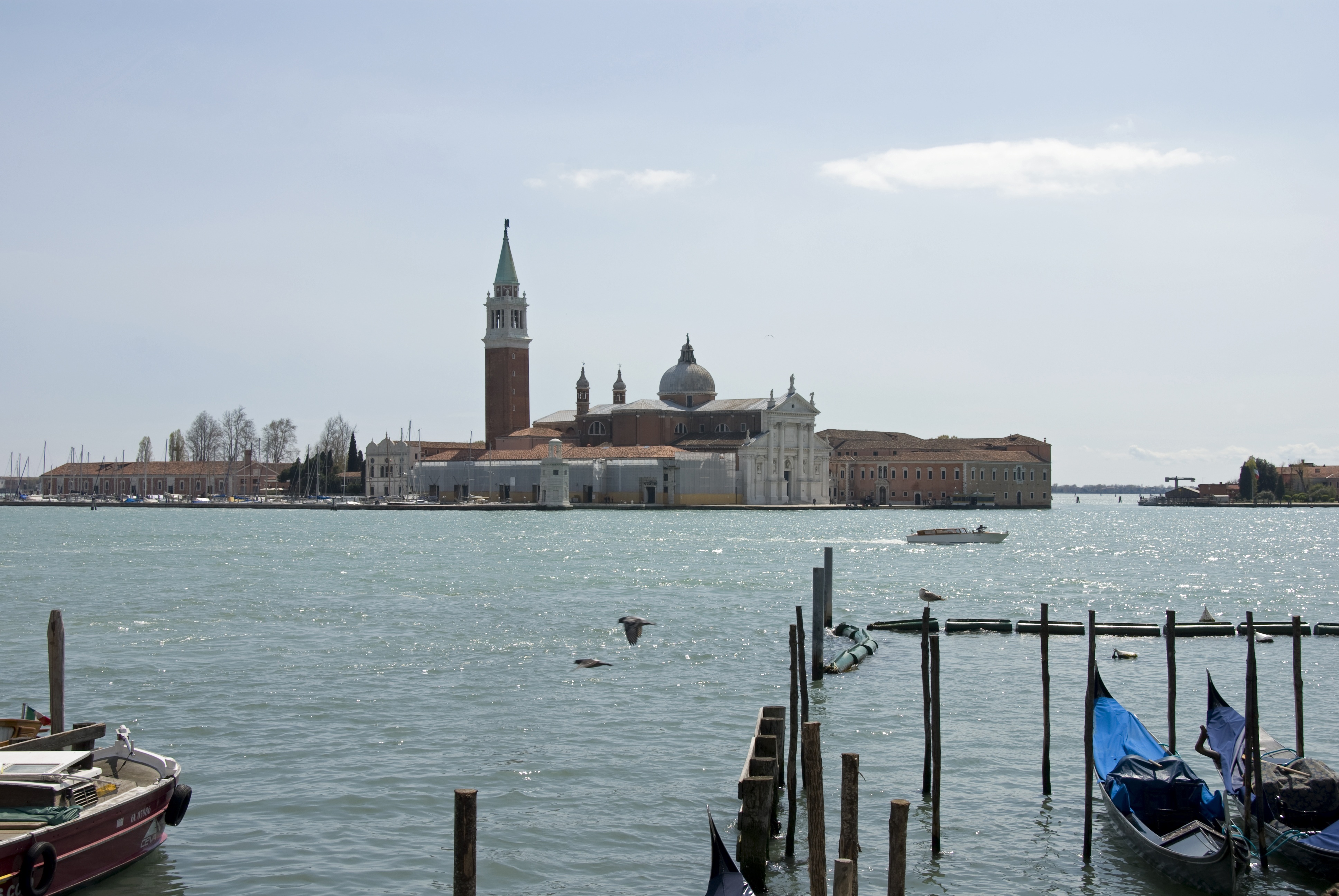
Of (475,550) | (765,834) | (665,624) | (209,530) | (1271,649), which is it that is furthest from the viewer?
(209,530)

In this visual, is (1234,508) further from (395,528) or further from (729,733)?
(729,733)

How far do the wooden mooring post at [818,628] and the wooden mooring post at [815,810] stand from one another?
7561mm

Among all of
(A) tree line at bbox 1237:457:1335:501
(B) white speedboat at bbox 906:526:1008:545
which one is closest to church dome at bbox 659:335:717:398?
(B) white speedboat at bbox 906:526:1008:545

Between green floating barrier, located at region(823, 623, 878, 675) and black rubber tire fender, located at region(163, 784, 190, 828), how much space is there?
8.07 meters

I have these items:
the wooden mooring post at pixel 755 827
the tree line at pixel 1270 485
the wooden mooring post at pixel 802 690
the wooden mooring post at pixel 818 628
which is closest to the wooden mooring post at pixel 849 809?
the wooden mooring post at pixel 755 827

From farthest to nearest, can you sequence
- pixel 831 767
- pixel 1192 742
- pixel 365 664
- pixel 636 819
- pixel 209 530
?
pixel 209 530 < pixel 365 664 < pixel 1192 742 < pixel 831 767 < pixel 636 819

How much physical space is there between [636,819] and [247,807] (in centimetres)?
269

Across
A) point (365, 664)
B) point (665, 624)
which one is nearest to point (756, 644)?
point (665, 624)

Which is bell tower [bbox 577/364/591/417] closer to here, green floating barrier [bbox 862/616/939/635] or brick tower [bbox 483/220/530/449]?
brick tower [bbox 483/220/530/449]

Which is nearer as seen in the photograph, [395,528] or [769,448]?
[395,528]

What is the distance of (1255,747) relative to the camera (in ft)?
25.6

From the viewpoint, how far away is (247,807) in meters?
8.81

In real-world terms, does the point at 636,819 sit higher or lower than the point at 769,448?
lower

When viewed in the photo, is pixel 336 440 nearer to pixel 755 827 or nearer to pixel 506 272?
pixel 506 272
